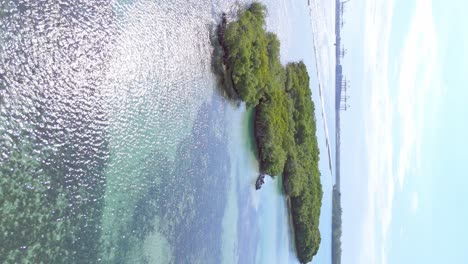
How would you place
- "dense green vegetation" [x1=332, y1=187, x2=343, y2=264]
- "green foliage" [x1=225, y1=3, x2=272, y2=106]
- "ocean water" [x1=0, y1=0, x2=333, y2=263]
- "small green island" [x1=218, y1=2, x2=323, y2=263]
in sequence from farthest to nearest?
"dense green vegetation" [x1=332, y1=187, x2=343, y2=264], "small green island" [x1=218, y1=2, x2=323, y2=263], "green foliage" [x1=225, y1=3, x2=272, y2=106], "ocean water" [x1=0, y1=0, x2=333, y2=263]

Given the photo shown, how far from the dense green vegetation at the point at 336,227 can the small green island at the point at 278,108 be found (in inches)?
424

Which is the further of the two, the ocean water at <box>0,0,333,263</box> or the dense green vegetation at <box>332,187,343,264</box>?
the dense green vegetation at <box>332,187,343,264</box>

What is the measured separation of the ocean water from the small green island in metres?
0.94

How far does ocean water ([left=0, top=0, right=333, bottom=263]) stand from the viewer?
869 cm

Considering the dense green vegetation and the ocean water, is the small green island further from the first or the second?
the dense green vegetation

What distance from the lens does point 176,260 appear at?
1366 cm

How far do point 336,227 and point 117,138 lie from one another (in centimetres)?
3074

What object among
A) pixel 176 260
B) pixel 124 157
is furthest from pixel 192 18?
pixel 176 260

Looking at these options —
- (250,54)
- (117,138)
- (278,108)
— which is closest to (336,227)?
(278,108)

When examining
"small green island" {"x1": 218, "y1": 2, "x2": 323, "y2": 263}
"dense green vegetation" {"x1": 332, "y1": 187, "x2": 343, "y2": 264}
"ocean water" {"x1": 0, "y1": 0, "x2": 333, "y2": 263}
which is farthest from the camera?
"dense green vegetation" {"x1": 332, "y1": 187, "x2": 343, "y2": 264}

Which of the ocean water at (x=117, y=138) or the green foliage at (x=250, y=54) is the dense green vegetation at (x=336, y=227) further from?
the green foliage at (x=250, y=54)

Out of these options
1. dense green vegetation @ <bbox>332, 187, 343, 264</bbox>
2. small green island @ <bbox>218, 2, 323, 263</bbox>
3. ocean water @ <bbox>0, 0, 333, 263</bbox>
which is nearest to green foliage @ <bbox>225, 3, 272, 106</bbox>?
small green island @ <bbox>218, 2, 323, 263</bbox>

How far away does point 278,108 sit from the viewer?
22.0 metres

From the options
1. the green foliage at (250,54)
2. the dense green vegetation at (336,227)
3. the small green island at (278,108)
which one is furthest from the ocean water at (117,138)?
the dense green vegetation at (336,227)
